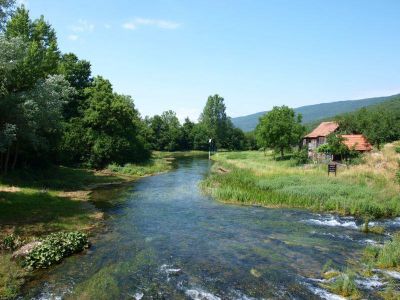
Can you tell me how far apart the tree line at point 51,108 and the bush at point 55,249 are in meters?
11.3

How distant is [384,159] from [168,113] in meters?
129

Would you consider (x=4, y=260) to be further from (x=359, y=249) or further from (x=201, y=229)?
(x=359, y=249)

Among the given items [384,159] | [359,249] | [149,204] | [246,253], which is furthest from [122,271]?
[384,159]

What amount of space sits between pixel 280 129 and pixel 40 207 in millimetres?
54181

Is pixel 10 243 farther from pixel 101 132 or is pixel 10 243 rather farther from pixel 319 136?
pixel 319 136

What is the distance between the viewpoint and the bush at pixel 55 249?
16922mm

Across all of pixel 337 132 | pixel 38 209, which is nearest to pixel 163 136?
pixel 337 132

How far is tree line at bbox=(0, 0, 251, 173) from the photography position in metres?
30.2

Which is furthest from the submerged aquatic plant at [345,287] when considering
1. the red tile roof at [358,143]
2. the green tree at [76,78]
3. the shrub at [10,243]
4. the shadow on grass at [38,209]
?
the green tree at [76,78]

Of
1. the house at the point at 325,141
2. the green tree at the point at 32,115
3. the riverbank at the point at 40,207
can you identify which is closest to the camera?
the riverbank at the point at 40,207

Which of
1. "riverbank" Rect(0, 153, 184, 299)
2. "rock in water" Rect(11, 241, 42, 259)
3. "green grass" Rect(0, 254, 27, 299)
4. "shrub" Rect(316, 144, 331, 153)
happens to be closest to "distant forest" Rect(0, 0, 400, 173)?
"riverbank" Rect(0, 153, 184, 299)

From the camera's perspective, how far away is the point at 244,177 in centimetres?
4259

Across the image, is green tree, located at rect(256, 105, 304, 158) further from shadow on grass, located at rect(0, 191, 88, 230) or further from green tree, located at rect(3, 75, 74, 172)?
shadow on grass, located at rect(0, 191, 88, 230)

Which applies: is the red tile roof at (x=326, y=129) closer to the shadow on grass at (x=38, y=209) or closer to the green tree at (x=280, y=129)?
the green tree at (x=280, y=129)
